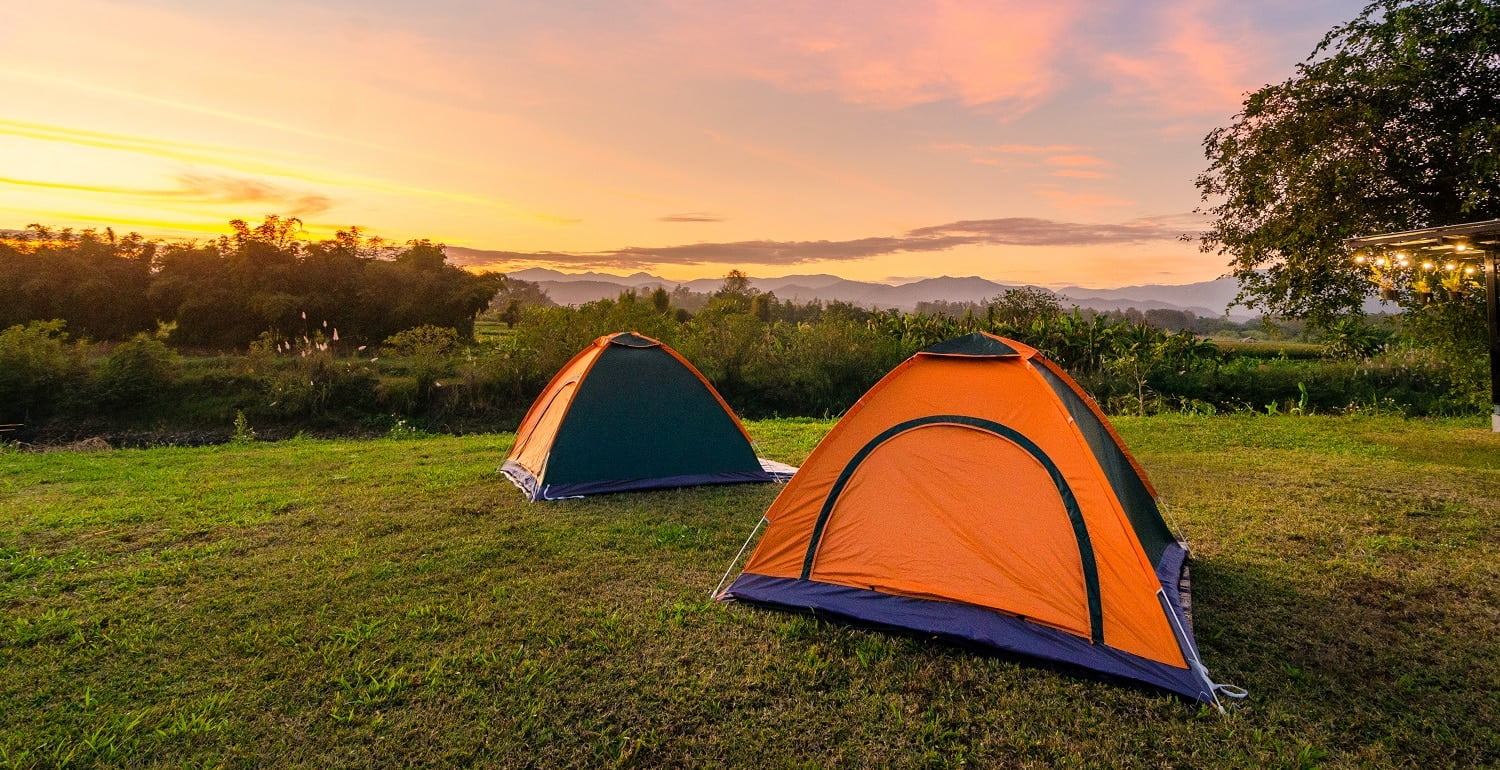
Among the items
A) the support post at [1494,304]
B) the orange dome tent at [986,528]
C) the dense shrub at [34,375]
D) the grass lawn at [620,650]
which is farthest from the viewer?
the dense shrub at [34,375]

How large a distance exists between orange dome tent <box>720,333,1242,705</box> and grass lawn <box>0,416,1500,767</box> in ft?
0.65

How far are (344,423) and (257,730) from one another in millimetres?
13869

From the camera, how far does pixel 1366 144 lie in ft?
39.0

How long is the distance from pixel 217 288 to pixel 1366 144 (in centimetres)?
2670

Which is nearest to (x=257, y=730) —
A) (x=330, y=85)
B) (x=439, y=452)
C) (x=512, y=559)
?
(x=512, y=559)

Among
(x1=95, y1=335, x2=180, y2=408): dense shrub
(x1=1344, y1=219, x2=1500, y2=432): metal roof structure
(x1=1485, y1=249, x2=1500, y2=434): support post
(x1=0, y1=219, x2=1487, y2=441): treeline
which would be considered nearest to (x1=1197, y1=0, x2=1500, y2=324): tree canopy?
(x1=1344, y1=219, x2=1500, y2=432): metal roof structure

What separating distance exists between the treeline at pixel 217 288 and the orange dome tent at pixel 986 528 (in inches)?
779

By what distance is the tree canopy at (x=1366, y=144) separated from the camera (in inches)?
443

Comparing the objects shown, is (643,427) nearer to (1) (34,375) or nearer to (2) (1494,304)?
(2) (1494,304)

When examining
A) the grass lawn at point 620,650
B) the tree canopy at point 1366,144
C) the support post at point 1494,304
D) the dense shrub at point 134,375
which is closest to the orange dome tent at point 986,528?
the grass lawn at point 620,650

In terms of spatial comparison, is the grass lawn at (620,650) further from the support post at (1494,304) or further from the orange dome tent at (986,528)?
the support post at (1494,304)

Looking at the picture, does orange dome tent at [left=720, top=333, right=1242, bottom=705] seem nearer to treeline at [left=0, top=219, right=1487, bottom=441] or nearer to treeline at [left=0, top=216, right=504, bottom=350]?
treeline at [left=0, top=219, right=1487, bottom=441]

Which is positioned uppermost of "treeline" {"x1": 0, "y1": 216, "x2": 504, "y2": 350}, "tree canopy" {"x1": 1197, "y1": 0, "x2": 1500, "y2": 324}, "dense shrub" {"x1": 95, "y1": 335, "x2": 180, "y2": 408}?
"tree canopy" {"x1": 1197, "y1": 0, "x2": 1500, "y2": 324}

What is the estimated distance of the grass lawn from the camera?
289 cm
